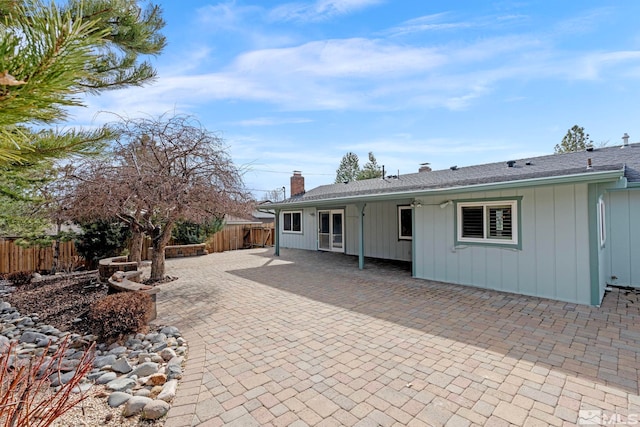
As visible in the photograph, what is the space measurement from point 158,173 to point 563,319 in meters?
8.33

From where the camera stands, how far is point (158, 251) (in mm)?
8117

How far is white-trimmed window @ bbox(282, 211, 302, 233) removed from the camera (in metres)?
15.5

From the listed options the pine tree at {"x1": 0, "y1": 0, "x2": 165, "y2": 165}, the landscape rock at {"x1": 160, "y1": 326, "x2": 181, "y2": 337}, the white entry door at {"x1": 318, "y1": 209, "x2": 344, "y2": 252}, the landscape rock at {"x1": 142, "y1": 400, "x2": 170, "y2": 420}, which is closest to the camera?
the pine tree at {"x1": 0, "y1": 0, "x2": 165, "y2": 165}

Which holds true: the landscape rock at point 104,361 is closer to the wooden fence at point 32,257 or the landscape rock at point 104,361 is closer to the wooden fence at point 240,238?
the wooden fence at point 32,257

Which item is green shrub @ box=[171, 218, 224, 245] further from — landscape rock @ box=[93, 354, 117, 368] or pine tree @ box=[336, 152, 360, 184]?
pine tree @ box=[336, 152, 360, 184]

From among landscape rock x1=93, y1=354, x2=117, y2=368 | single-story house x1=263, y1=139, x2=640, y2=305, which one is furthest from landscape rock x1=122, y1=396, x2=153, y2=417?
single-story house x1=263, y1=139, x2=640, y2=305

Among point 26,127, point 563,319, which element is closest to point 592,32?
point 563,319

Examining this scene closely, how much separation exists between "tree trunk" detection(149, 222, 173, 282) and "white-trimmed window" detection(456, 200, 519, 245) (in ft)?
24.7

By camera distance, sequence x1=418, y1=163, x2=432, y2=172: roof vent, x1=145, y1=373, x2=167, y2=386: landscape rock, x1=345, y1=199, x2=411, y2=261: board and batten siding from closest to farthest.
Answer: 1. x1=145, y1=373, x2=167, y2=386: landscape rock
2. x1=345, y1=199, x2=411, y2=261: board and batten siding
3. x1=418, y1=163, x2=432, y2=172: roof vent

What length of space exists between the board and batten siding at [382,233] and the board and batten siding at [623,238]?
529 centimetres

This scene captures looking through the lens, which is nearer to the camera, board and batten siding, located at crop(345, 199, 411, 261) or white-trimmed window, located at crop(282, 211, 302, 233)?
board and batten siding, located at crop(345, 199, 411, 261)

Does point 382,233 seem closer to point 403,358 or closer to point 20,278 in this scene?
point 403,358

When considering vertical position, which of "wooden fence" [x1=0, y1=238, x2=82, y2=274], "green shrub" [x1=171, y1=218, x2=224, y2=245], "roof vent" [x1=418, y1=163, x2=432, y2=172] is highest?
"roof vent" [x1=418, y1=163, x2=432, y2=172]

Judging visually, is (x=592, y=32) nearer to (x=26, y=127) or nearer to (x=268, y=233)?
(x=26, y=127)
